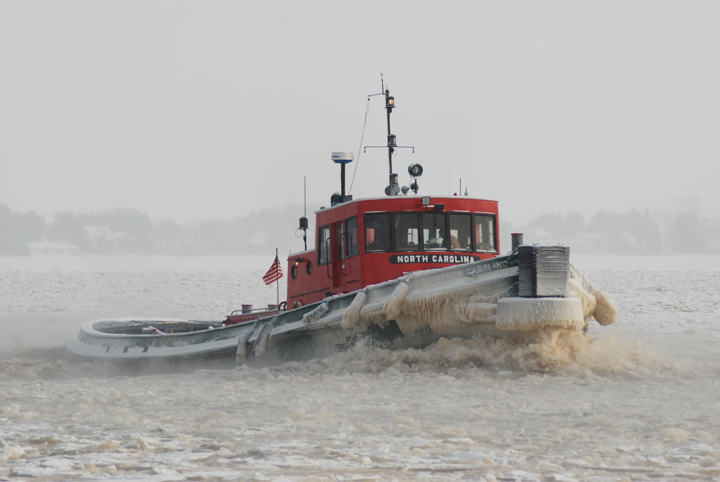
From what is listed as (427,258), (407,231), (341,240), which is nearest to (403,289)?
(427,258)

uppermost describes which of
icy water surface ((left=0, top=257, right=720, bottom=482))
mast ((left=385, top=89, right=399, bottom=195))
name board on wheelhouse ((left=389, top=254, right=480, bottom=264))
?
mast ((left=385, top=89, right=399, bottom=195))

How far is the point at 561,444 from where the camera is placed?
210 inches

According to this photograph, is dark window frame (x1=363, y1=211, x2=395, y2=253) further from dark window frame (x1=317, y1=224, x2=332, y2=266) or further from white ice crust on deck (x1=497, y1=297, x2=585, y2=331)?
white ice crust on deck (x1=497, y1=297, x2=585, y2=331)

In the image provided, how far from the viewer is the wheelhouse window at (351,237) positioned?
11.2 m

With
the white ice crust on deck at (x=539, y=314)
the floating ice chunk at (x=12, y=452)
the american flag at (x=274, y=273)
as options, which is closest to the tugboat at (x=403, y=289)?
the white ice crust on deck at (x=539, y=314)

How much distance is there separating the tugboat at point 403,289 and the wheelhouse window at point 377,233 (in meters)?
0.01

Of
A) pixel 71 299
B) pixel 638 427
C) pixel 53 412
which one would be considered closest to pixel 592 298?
pixel 638 427

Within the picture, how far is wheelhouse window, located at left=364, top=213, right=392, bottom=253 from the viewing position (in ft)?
36.2

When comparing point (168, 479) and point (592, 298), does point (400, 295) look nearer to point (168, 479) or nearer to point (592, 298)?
point (592, 298)

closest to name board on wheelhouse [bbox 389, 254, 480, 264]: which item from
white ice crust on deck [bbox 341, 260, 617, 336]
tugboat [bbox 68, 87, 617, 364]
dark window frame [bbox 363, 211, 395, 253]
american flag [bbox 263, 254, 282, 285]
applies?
tugboat [bbox 68, 87, 617, 364]

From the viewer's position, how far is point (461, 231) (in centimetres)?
1116

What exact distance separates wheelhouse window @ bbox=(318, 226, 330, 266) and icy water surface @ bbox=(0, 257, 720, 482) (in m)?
1.98

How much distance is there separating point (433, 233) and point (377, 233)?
32.9 inches

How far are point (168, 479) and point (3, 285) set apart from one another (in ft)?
118
